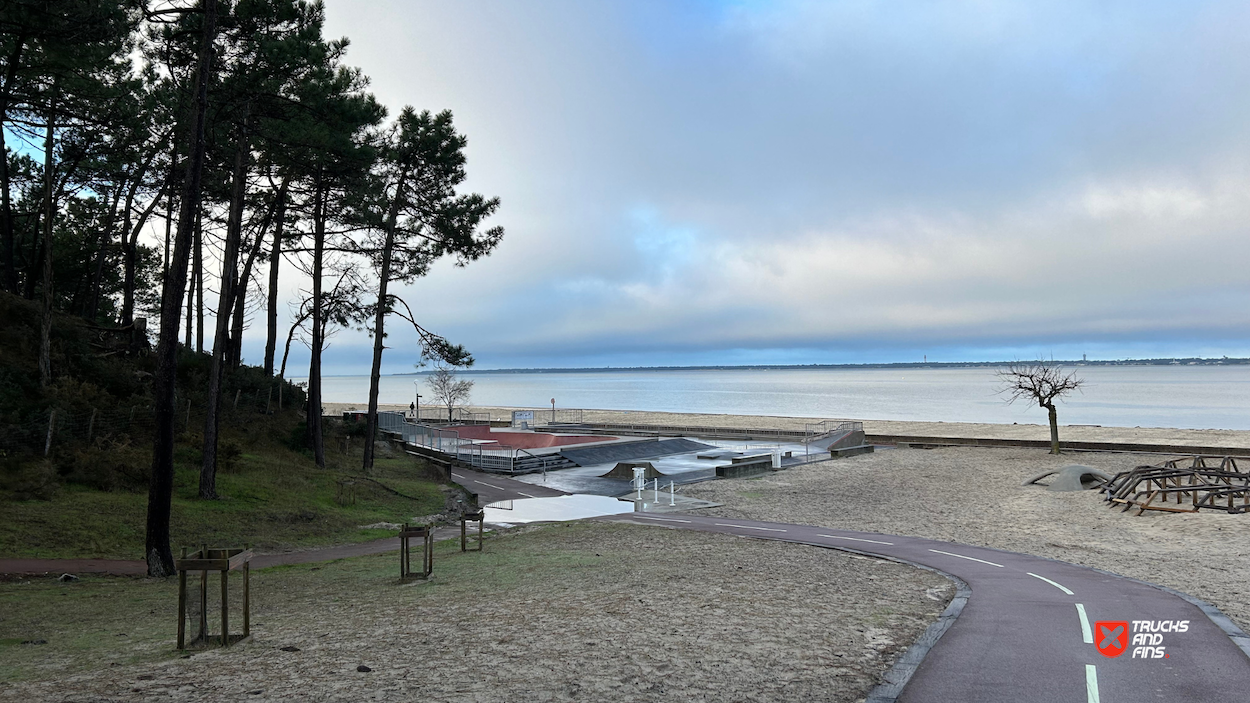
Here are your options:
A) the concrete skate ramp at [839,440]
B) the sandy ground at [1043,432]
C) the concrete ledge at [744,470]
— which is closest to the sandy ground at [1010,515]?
the concrete ledge at [744,470]

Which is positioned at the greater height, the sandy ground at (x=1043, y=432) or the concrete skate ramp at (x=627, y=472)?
the sandy ground at (x=1043, y=432)

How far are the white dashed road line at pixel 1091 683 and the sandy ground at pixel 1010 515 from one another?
3.34 metres

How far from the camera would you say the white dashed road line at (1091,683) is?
5.88 m

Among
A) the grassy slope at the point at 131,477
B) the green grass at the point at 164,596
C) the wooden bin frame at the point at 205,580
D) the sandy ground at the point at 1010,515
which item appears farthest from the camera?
the grassy slope at the point at 131,477

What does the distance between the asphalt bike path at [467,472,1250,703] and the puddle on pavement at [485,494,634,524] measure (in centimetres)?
1059

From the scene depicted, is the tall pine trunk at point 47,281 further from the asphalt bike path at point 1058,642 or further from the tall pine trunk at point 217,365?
the asphalt bike path at point 1058,642

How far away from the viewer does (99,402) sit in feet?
67.3

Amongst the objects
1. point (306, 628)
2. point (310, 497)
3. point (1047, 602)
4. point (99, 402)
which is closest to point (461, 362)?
point (310, 497)

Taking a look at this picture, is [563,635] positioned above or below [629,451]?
below

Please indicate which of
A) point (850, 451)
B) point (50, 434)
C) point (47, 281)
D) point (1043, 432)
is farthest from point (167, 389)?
point (1043, 432)

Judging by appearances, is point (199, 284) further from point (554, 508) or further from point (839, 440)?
point (839, 440)

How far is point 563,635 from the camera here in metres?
7.47

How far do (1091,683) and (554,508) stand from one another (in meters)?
16.6

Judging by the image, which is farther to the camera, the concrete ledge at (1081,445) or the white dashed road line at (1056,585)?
the concrete ledge at (1081,445)
